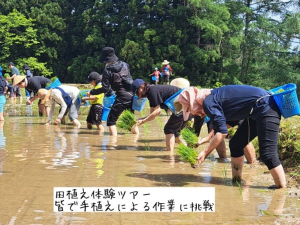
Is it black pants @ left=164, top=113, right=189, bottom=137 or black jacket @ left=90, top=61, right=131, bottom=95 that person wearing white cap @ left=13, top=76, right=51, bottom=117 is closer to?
black jacket @ left=90, top=61, right=131, bottom=95

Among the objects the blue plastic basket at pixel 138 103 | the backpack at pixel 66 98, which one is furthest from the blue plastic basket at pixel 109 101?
the backpack at pixel 66 98

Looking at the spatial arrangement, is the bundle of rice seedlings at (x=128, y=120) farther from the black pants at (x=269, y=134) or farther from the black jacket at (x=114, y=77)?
the black pants at (x=269, y=134)

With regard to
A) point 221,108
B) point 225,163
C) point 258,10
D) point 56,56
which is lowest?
point 225,163

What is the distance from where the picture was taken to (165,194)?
4145 mm

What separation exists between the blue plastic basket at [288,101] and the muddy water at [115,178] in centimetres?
81

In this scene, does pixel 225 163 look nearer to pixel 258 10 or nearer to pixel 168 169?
pixel 168 169

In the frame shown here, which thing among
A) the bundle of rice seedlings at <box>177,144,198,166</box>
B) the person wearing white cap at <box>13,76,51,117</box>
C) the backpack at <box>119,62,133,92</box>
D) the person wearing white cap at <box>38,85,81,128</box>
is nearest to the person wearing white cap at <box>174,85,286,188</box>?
the bundle of rice seedlings at <box>177,144,198,166</box>

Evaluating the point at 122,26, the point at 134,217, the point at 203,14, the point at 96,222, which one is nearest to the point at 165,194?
the point at 134,217

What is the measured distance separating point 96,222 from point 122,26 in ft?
104

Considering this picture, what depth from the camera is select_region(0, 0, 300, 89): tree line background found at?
29297 mm

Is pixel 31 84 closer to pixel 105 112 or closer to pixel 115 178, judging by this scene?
pixel 105 112

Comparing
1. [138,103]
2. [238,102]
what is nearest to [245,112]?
[238,102]
